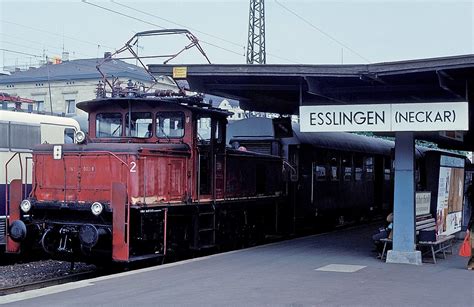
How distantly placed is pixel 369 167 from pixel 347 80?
11.3 metres

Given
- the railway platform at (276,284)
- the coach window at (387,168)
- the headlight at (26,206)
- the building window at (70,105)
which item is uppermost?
the building window at (70,105)

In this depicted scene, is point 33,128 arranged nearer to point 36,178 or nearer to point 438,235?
point 36,178

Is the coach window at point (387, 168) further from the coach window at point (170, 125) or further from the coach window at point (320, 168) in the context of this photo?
the coach window at point (170, 125)

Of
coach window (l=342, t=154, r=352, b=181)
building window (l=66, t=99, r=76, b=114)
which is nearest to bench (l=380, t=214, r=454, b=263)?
coach window (l=342, t=154, r=352, b=181)

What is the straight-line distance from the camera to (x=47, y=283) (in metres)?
11.3

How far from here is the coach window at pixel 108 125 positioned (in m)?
13.4

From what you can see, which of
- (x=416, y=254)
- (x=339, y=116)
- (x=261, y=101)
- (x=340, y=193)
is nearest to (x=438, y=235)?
(x=416, y=254)

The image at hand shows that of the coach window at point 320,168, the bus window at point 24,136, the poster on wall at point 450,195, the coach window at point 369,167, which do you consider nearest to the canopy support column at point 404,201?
the poster on wall at point 450,195

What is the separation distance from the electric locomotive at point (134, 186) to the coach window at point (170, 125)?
0.07 feet

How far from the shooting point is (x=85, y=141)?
1225cm

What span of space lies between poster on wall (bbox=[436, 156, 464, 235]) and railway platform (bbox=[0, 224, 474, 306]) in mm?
1215

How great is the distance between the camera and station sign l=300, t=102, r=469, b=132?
456 inches

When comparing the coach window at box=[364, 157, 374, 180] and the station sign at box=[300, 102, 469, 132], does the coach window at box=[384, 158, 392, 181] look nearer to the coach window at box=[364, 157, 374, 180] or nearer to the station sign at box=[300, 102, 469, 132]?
the coach window at box=[364, 157, 374, 180]

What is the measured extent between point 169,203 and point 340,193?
928 centimetres
